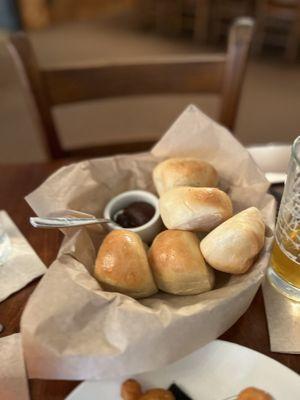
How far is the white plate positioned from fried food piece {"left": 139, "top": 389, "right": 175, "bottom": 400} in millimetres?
13

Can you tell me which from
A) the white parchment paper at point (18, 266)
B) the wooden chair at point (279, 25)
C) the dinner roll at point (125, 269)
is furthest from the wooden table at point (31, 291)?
the wooden chair at point (279, 25)

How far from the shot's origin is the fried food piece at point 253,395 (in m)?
0.40

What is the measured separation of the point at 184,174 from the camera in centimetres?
55

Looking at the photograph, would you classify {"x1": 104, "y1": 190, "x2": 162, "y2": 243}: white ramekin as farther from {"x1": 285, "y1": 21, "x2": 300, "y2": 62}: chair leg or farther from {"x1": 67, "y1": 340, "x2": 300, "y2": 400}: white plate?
{"x1": 285, "y1": 21, "x2": 300, "y2": 62}: chair leg

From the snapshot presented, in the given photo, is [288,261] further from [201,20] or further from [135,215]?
[201,20]

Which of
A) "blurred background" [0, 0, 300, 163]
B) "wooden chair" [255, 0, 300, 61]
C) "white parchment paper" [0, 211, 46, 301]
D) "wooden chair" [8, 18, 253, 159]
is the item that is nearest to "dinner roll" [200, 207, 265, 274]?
"white parchment paper" [0, 211, 46, 301]

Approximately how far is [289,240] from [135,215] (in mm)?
210

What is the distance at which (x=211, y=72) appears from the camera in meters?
0.83

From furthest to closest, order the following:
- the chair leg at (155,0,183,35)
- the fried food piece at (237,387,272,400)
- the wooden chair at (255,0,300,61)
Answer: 1. the chair leg at (155,0,183,35)
2. the wooden chair at (255,0,300,61)
3. the fried food piece at (237,387,272,400)

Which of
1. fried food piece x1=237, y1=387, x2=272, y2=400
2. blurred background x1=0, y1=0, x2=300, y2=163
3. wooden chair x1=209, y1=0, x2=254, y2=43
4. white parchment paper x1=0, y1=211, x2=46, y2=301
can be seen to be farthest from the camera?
wooden chair x1=209, y1=0, x2=254, y2=43

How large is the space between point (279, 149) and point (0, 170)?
510 mm

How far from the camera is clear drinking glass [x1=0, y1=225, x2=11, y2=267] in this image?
559mm

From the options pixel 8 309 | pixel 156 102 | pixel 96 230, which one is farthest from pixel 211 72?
pixel 156 102

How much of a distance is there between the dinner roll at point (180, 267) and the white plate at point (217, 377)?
7 cm
